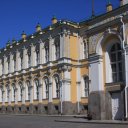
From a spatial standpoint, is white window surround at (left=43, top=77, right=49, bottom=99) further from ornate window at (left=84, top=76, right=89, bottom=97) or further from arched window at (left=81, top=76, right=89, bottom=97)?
ornate window at (left=84, top=76, right=89, bottom=97)

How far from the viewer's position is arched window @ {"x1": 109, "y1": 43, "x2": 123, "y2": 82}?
25.9 metres

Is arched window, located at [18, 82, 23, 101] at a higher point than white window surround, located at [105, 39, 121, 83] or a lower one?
lower

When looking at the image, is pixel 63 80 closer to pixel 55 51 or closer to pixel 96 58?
pixel 55 51

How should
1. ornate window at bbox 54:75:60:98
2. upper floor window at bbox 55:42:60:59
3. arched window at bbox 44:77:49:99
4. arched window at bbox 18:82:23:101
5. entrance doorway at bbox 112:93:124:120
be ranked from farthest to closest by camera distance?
arched window at bbox 18:82:23:101
arched window at bbox 44:77:49:99
upper floor window at bbox 55:42:60:59
ornate window at bbox 54:75:60:98
entrance doorway at bbox 112:93:124:120

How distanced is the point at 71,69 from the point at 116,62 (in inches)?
760

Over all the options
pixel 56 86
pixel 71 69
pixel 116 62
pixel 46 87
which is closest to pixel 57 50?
pixel 71 69

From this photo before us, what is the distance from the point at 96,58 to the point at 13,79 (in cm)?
3335

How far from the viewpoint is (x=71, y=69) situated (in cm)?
4519

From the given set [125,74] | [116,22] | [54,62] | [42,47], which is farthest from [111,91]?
[42,47]

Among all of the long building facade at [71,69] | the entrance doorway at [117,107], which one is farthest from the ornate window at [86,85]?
the entrance doorway at [117,107]

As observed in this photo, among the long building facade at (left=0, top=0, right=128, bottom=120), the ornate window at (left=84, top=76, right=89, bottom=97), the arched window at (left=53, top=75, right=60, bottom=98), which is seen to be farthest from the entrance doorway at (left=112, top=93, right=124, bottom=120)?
the arched window at (left=53, top=75, right=60, bottom=98)

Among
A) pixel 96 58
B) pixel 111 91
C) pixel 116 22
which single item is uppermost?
pixel 116 22

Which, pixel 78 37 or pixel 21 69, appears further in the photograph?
pixel 21 69

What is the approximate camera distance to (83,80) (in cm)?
4544
